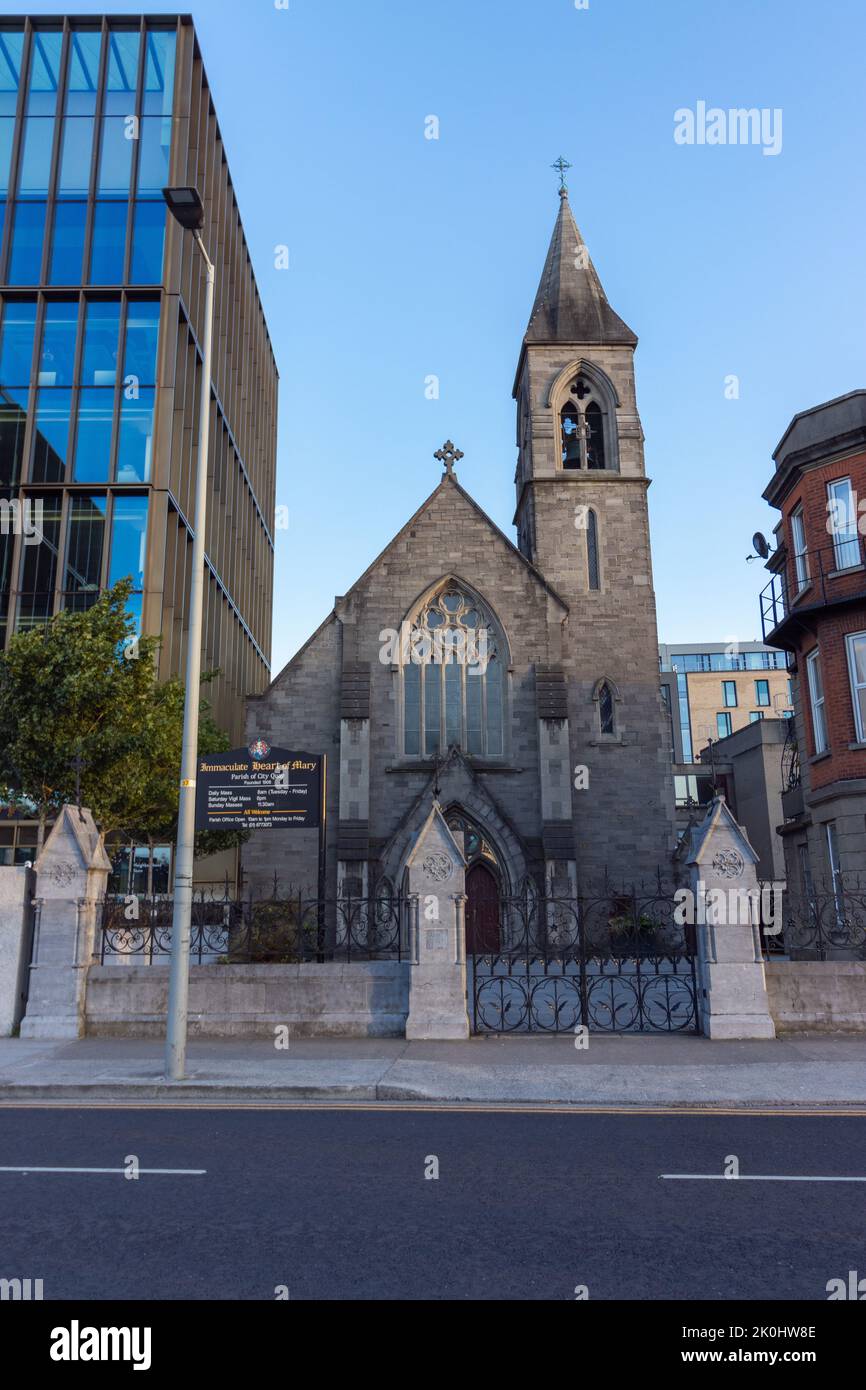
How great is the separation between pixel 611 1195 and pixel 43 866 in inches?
388

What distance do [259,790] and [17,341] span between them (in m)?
27.4

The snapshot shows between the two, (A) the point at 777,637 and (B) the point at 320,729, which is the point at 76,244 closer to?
(B) the point at 320,729

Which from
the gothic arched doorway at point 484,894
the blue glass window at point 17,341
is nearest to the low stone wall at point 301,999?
the gothic arched doorway at point 484,894

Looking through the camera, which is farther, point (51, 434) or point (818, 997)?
point (51, 434)

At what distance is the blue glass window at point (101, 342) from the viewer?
33812 millimetres

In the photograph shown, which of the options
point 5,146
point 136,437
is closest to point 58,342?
point 136,437

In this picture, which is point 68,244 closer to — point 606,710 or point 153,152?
point 153,152

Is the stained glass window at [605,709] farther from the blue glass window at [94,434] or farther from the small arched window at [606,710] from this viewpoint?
the blue glass window at [94,434]

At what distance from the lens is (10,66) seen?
36719 millimetres

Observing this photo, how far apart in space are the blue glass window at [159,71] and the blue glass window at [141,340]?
8.27 m

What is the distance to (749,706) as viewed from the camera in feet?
262
